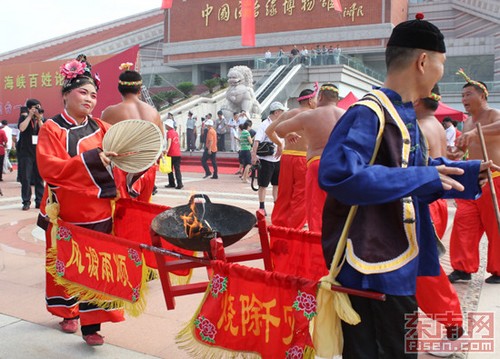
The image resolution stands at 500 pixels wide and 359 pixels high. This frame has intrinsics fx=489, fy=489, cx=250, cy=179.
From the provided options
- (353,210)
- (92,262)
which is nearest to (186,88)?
(92,262)

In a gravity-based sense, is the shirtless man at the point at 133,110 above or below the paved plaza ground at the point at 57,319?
above

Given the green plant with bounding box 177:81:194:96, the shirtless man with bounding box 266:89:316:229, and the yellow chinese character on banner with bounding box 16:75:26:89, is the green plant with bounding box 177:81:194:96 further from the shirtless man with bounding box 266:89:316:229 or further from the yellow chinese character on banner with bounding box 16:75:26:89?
the shirtless man with bounding box 266:89:316:229

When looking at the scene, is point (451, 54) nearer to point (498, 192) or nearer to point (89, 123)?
point (498, 192)

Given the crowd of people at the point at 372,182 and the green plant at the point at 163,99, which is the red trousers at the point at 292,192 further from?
the green plant at the point at 163,99

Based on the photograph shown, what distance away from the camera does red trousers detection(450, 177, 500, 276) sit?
4176 mm

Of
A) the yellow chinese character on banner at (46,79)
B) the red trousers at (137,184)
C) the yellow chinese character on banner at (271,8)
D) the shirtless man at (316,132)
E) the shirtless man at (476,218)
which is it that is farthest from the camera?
the yellow chinese character on banner at (271,8)

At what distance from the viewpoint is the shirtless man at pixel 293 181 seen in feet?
17.9

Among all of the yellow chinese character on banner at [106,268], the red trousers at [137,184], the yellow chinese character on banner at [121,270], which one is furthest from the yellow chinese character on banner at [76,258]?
the red trousers at [137,184]

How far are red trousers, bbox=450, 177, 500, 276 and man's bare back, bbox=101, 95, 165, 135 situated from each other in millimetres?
2774

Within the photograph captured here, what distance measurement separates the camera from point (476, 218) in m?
4.26

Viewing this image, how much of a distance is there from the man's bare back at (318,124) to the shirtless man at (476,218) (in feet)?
3.66

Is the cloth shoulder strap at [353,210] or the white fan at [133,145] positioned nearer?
the cloth shoulder strap at [353,210]

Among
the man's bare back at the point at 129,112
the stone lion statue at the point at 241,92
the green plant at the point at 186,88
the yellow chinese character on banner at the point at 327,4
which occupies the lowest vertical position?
the man's bare back at the point at 129,112

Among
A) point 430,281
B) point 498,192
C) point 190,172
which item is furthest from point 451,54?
point 430,281
